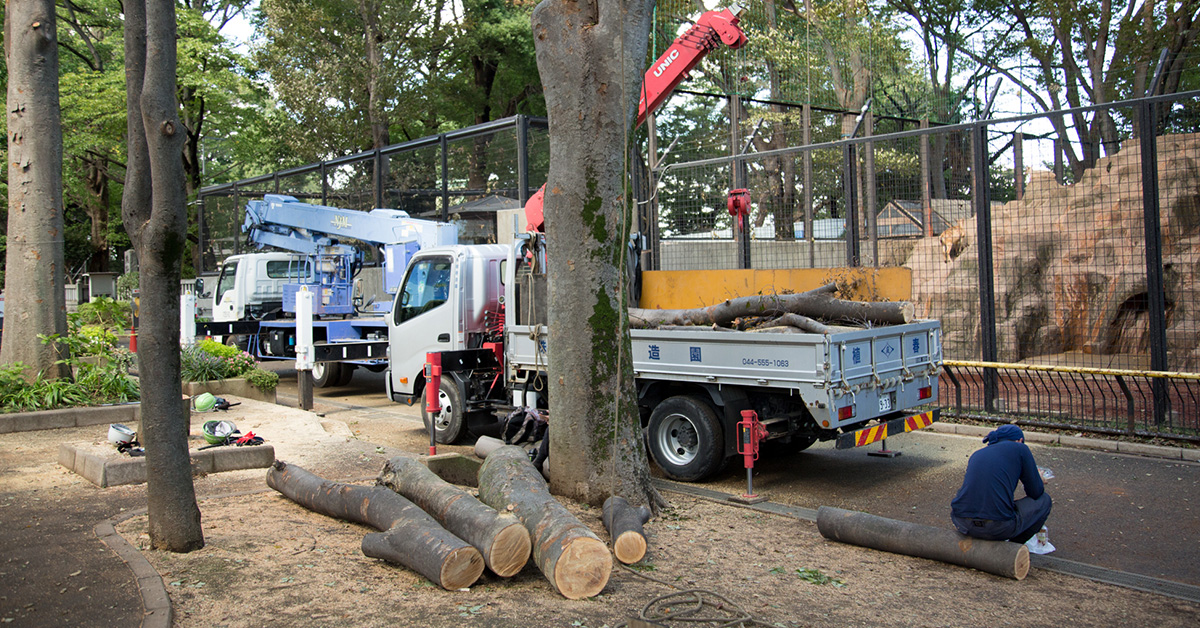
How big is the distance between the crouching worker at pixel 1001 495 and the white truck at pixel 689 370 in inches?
75.5

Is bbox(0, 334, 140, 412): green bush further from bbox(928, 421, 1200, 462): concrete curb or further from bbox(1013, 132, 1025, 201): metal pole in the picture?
bbox(1013, 132, 1025, 201): metal pole

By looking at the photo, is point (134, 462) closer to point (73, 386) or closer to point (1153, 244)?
point (73, 386)

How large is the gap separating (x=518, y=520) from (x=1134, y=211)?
1115 cm

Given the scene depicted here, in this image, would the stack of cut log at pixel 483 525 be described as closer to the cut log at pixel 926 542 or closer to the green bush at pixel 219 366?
the cut log at pixel 926 542

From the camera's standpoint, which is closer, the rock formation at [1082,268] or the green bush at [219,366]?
the rock formation at [1082,268]

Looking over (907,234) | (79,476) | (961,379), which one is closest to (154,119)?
(79,476)

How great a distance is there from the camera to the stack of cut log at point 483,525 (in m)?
4.89

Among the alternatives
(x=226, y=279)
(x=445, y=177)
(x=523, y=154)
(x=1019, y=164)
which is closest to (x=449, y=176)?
(x=445, y=177)

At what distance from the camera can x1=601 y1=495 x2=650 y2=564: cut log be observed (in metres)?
5.52

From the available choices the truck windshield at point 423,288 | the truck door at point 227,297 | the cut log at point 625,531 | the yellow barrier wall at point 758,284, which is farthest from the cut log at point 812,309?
the truck door at point 227,297

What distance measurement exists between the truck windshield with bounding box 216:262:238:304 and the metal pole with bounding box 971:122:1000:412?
14914 millimetres

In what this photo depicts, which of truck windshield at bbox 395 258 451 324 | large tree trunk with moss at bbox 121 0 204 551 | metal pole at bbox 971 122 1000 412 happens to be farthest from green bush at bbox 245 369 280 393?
metal pole at bbox 971 122 1000 412

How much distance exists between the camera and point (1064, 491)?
7.80m

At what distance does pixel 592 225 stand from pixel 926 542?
3204 mm
